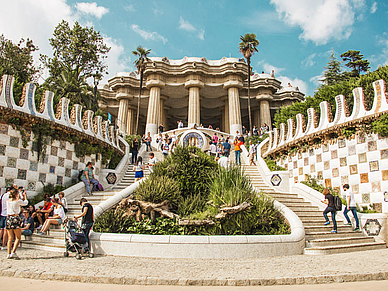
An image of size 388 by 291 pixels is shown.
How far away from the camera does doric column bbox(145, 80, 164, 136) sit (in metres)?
37.7

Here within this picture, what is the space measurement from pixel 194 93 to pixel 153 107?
18.4 feet

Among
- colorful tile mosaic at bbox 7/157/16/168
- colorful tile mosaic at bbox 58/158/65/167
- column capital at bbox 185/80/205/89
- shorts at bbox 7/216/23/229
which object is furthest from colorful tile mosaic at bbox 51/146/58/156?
column capital at bbox 185/80/205/89

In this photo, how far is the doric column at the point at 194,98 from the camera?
38.3 meters

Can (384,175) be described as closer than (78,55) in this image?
Yes

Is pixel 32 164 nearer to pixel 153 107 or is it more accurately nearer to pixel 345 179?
pixel 345 179

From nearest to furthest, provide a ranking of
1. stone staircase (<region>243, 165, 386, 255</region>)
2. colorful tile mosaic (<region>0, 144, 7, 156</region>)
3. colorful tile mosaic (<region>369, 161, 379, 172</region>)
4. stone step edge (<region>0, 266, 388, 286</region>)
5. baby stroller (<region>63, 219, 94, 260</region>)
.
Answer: stone step edge (<region>0, 266, 388, 286</region>), baby stroller (<region>63, 219, 94, 260</region>), stone staircase (<region>243, 165, 386, 255</region>), colorful tile mosaic (<region>0, 144, 7, 156</region>), colorful tile mosaic (<region>369, 161, 379, 172</region>)

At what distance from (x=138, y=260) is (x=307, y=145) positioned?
11.3m

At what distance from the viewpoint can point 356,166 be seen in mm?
12422

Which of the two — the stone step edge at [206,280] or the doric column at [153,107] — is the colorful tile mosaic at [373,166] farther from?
the doric column at [153,107]

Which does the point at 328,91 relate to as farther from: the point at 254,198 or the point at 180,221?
the point at 180,221

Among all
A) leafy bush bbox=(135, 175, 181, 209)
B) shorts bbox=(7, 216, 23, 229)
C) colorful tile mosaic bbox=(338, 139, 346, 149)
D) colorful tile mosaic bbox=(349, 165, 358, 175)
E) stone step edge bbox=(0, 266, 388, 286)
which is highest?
colorful tile mosaic bbox=(338, 139, 346, 149)

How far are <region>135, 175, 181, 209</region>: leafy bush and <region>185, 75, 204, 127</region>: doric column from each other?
1101 inches

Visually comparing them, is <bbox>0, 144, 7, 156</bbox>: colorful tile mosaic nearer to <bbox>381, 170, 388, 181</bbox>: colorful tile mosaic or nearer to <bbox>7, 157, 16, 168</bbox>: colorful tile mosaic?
<bbox>7, 157, 16, 168</bbox>: colorful tile mosaic

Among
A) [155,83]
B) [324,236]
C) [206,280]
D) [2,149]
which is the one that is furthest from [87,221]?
[155,83]
